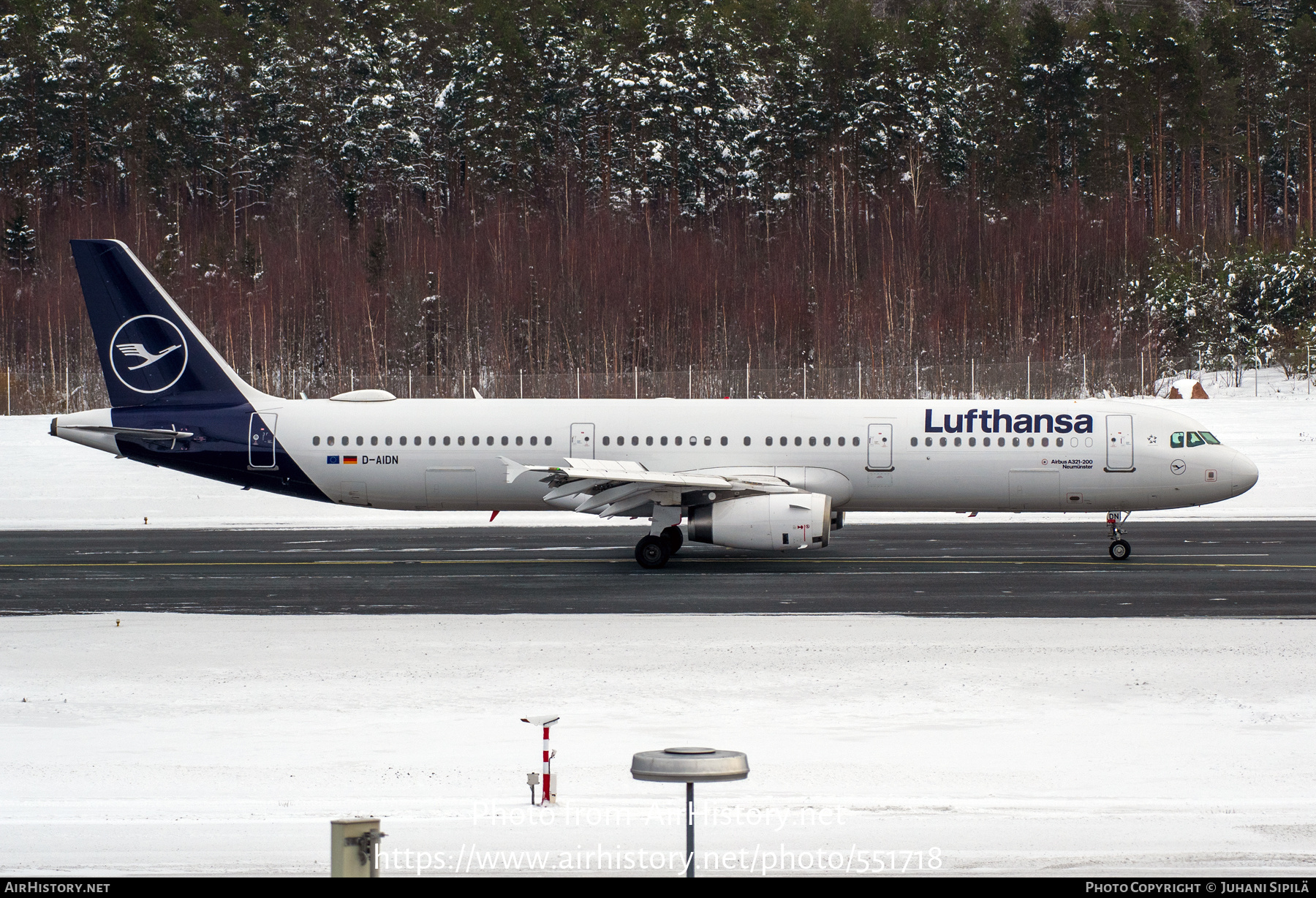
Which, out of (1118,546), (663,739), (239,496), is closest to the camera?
(663,739)

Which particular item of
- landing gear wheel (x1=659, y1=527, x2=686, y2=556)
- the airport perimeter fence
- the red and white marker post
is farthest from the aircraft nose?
the airport perimeter fence

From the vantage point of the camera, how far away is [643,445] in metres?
30.6

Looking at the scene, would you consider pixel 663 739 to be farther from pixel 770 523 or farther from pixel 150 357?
pixel 150 357

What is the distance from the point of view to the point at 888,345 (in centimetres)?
7606

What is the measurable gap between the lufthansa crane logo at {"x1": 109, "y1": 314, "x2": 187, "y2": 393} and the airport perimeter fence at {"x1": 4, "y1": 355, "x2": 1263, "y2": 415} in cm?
2985

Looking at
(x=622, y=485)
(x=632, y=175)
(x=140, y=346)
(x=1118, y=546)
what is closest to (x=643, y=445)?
(x=622, y=485)

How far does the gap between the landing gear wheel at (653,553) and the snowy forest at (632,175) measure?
49.0m

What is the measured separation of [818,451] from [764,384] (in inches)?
1473

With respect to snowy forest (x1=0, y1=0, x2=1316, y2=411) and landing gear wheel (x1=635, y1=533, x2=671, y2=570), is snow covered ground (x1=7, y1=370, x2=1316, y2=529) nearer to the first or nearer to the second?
landing gear wheel (x1=635, y1=533, x2=671, y2=570)

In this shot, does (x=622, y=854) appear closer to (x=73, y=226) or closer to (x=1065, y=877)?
(x=1065, y=877)

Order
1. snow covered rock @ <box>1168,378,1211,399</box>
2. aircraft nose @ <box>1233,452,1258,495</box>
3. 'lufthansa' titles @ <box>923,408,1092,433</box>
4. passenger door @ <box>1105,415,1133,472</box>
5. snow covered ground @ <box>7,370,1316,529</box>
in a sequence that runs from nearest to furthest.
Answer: aircraft nose @ <box>1233,452,1258,495</box>, passenger door @ <box>1105,415,1133,472</box>, 'lufthansa' titles @ <box>923,408,1092,433</box>, snow covered ground @ <box>7,370,1316,529</box>, snow covered rock @ <box>1168,378,1211,399</box>

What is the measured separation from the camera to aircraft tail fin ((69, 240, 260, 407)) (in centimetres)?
3138

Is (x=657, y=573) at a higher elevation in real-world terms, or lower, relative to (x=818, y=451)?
lower

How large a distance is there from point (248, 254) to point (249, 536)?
5722 cm
